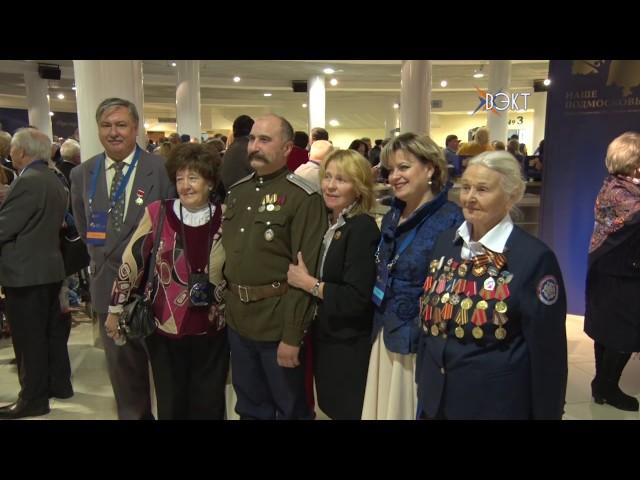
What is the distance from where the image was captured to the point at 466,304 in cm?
169

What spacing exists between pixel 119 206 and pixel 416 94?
6.89m

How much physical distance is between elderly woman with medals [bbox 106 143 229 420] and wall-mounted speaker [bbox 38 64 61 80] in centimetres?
1242

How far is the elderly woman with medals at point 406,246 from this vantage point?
6.59 ft

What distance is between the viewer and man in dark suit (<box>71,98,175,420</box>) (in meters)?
2.55

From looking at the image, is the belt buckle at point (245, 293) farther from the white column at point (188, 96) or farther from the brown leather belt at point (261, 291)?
the white column at point (188, 96)

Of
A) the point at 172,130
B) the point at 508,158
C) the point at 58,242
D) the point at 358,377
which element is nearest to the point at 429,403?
the point at 358,377

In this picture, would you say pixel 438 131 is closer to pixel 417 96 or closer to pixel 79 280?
pixel 417 96

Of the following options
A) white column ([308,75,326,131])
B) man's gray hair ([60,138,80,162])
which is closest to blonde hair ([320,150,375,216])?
man's gray hair ([60,138,80,162])

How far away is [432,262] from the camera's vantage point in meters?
1.88

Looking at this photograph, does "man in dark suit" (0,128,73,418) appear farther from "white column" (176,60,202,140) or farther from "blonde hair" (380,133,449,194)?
"white column" (176,60,202,140)

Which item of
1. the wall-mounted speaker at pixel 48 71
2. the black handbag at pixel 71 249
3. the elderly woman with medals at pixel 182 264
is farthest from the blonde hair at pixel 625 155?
the wall-mounted speaker at pixel 48 71

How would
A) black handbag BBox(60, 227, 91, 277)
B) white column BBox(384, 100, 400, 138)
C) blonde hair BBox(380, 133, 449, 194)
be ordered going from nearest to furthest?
1. blonde hair BBox(380, 133, 449, 194)
2. black handbag BBox(60, 227, 91, 277)
3. white column BBox(384, 100, 400, 138)

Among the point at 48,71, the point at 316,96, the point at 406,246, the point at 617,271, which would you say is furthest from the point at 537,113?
the point at 406,246

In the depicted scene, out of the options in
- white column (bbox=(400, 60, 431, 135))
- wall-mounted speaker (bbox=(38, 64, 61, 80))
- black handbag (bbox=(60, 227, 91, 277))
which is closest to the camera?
black handbag (bbox=(60, 227, 91, 277))
